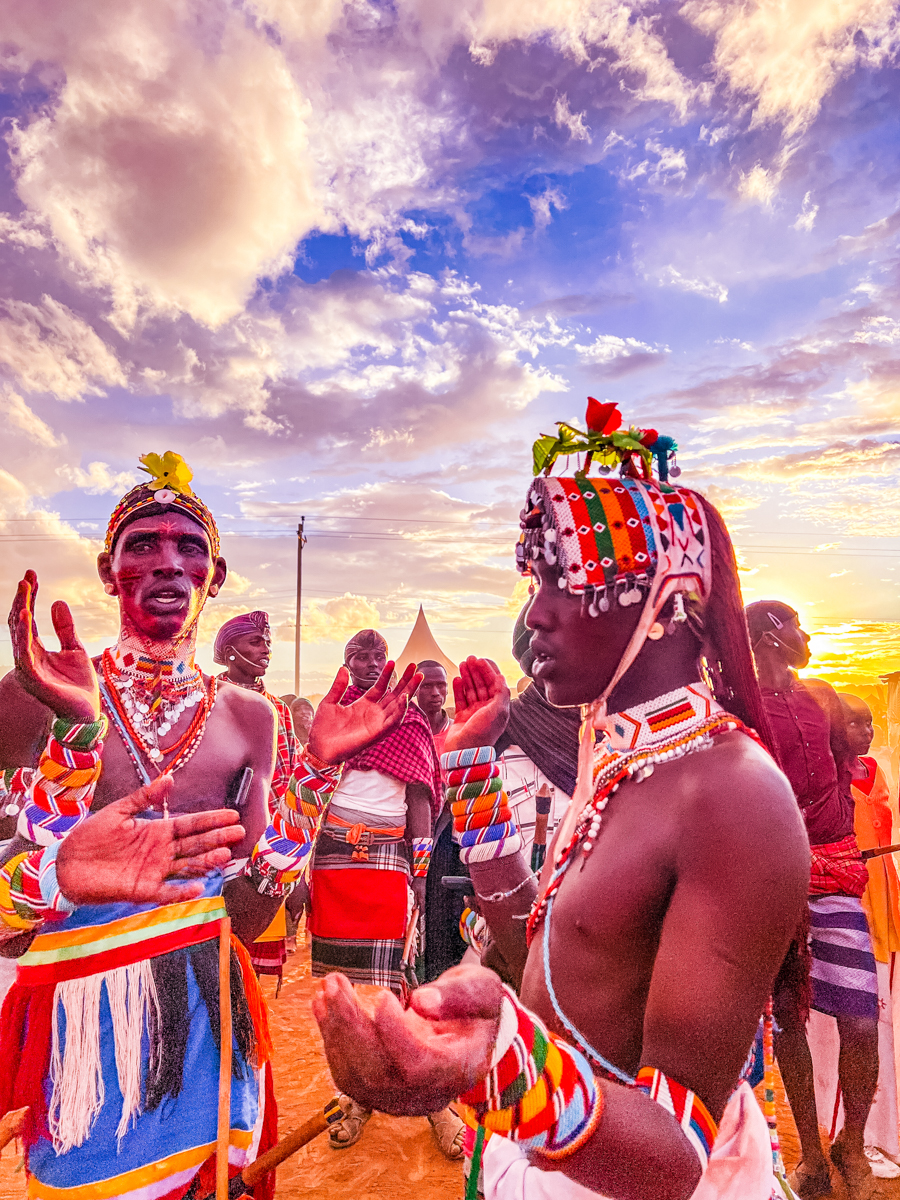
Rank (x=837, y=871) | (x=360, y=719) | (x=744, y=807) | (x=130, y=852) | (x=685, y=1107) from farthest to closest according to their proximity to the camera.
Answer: (x=837, y=871)
(x=360, y=719)
(x=130, y=852)
(x=744, y=807)
(x=685, y=1107)

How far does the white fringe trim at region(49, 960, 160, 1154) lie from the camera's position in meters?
2.23

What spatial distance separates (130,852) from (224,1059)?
80 centimetres

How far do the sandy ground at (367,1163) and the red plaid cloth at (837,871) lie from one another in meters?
1.68

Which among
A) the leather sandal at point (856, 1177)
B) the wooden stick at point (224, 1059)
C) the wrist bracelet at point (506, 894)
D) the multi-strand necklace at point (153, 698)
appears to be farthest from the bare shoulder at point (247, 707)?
the leather sandal at point (856, 1177)

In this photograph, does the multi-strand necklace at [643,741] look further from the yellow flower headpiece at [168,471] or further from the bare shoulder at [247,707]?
the yellow flower headpiece at [168,471]

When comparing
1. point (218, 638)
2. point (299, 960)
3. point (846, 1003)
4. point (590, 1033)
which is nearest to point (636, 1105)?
point (590, 1033)

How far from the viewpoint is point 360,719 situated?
3.00m

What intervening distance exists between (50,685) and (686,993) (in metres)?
1.88

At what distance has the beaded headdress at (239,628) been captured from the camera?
20.8 feet

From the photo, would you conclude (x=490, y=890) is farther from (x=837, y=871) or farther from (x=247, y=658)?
(x=247, y=658)

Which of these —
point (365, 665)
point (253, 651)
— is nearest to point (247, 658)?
point (253, 651)

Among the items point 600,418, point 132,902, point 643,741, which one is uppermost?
point 600,418

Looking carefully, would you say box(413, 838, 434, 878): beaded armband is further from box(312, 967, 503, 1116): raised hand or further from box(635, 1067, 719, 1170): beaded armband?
box(312, 967, 503, 1116): raised hand

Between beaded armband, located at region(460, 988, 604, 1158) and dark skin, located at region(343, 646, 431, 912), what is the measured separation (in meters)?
4.03
